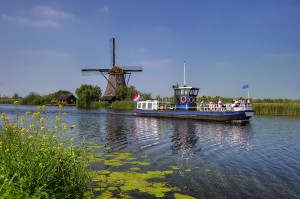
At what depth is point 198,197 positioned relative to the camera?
841 cm

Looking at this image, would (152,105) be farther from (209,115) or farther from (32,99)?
(32,99)

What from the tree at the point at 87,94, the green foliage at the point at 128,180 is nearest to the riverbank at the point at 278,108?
the green foliage at the point at 128,180

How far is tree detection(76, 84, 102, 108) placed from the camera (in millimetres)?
85500

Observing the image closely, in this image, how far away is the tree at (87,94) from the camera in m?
85.5

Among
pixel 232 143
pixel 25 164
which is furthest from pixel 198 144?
pixel 25 164

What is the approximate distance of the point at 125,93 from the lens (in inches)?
3056

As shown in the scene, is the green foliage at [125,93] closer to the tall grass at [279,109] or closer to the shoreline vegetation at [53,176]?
the tall grass at [279,109]

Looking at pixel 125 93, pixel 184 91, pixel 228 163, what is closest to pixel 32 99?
pixel 125 93

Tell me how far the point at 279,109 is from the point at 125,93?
139 feet

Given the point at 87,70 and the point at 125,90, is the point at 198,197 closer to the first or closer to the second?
the point at 125,90

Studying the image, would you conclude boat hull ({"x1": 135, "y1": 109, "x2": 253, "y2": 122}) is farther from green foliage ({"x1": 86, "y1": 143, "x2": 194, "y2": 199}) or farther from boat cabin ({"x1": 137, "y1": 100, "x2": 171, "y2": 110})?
green foliage ({"x1": 86, "y1": 143, "x2": 194, "y2": 199})

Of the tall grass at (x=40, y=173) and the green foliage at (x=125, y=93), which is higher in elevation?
the green foliage at (x=125, y=93)

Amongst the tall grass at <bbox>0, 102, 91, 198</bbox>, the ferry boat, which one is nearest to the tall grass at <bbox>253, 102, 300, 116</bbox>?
the ferry boat

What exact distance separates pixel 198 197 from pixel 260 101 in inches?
1896
